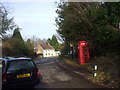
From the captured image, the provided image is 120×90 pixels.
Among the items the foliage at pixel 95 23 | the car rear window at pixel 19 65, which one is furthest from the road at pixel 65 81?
the foliage at pixel 95 23

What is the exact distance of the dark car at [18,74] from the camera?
7.30m

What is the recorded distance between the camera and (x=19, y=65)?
781 cm

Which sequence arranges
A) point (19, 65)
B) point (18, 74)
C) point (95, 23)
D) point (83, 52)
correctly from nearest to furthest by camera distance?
point (18, 74), point (19, 65), point (95, 23), point (83, 52)

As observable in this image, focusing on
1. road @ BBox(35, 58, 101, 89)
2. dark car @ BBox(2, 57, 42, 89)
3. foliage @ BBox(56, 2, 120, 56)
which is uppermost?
foliage @ BBox(56, 2, 120, 56)

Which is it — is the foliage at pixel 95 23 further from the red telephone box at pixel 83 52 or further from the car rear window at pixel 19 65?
the car rear window at pixel 19 65

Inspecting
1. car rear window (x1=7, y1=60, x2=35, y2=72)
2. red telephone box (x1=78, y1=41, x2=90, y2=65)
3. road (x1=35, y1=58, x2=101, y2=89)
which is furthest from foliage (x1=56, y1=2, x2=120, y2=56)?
car rear window (x1=7, y1=60, x2=35, y2=72)

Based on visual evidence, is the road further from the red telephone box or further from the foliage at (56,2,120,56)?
the red telephone box

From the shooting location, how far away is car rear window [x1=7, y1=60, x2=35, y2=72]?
7571mm

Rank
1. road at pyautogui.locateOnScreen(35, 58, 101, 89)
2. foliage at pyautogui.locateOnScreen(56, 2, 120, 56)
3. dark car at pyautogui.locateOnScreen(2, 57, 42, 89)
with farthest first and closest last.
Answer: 1. foliage at pyautogui.locateOnScreen(56, 2, 120, 56)
2. road at pyautogui.locateOnScreen(35, 58, 101, 89)
3. dark car at pyautogui.locateOnScreen(2, 57, 42, 89)

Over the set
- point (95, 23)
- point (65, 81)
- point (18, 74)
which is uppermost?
point (95, 23)

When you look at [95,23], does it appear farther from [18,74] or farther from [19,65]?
[18,74]

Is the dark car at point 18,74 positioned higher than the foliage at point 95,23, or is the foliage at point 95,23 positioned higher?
the foliage at point 95,23

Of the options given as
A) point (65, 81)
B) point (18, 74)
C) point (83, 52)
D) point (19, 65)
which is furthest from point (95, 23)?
point (18, 74)

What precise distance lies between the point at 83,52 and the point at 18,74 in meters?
11.0
